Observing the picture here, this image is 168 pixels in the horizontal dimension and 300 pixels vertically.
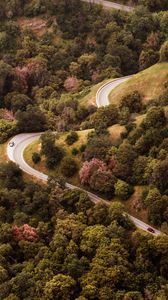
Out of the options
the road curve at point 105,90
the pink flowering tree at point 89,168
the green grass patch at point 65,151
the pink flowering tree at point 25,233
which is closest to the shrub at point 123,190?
the pink flowering tree at point 89,168

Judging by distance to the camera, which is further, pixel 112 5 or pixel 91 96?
pixel 112 5

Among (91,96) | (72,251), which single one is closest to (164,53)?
(91,96)

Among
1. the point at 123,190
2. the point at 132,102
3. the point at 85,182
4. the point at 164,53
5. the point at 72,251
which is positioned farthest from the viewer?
the point at 164,53

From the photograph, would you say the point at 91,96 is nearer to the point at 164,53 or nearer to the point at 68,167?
the point at 164,53

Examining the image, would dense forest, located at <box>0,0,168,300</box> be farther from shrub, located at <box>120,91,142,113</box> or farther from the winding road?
the winding road

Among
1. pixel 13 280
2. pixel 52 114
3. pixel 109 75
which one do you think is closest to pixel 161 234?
pixel 13 280

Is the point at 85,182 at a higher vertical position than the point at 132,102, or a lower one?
lower

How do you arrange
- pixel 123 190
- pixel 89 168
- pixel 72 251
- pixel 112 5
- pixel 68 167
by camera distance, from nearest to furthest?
pixel 72 251 < pixel 123 190 < pixel 89 168 < pixel 68 167 < pixel 112 5

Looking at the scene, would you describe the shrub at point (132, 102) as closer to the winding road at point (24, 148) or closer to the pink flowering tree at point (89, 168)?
the winding road at point (24, 148)
